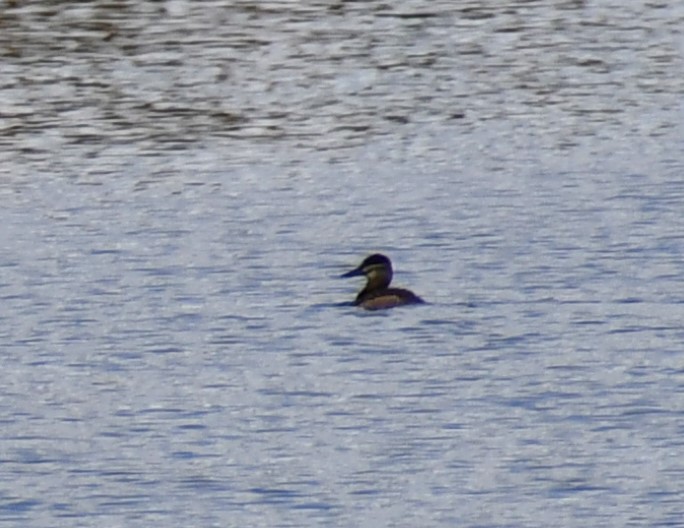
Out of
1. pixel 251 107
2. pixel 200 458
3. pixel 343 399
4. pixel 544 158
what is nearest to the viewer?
pixel 200 458

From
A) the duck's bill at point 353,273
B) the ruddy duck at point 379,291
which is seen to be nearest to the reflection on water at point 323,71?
the duck's bill at point 353,273

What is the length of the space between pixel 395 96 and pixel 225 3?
14.1ft

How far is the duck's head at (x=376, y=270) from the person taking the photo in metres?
11.2

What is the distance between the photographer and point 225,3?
65.4 ft

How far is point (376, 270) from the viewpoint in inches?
441

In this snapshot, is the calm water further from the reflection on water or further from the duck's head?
the duck's head

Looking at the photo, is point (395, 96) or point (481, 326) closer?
point (481, 326)

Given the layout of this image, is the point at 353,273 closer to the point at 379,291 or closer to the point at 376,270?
the point at 376,270

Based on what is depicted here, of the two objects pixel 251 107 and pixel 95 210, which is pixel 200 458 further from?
pixel 251 107

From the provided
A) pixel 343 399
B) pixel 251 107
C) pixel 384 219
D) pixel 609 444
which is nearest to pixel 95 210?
pixel 384 219

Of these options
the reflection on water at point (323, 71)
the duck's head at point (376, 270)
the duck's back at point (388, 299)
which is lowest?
the reflection on water at point (323, 71)

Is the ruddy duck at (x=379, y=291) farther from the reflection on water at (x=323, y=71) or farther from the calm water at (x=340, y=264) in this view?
the reflection on water at (x=323, y=71)

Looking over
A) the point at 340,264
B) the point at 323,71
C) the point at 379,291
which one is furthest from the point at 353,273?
the point at 323,71

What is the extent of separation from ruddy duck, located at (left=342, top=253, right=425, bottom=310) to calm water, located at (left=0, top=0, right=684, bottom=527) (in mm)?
74
